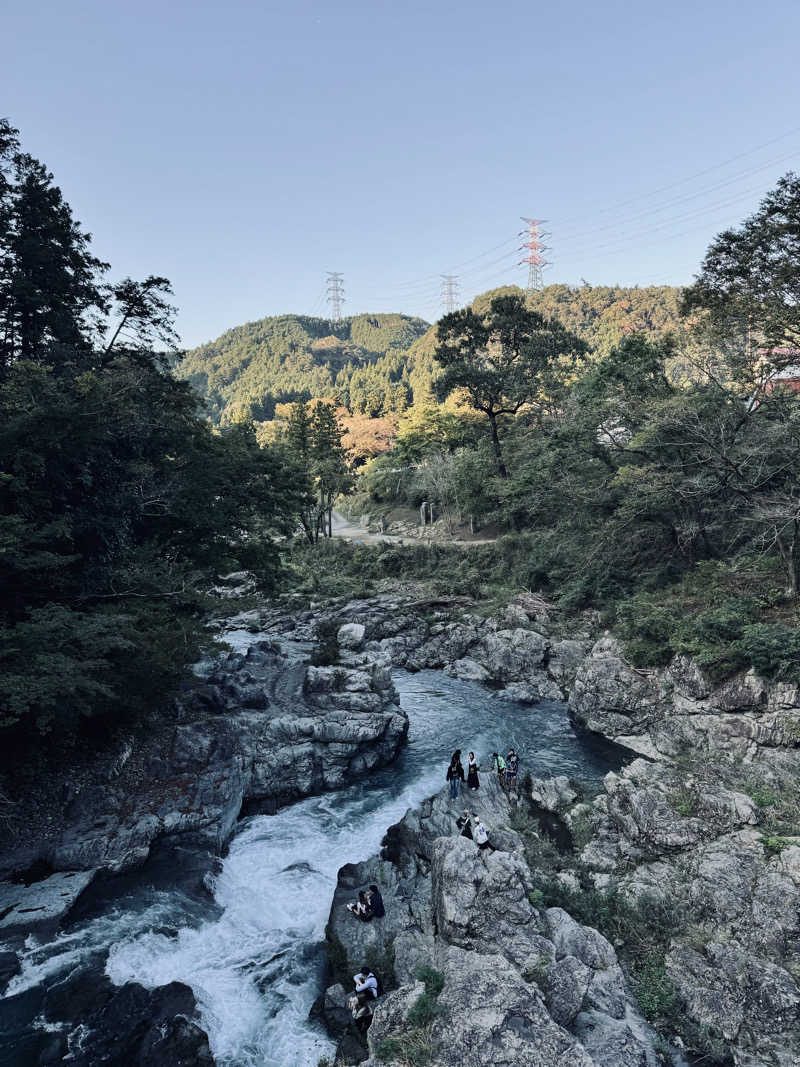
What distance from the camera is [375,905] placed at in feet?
36.9

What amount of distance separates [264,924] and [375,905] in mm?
2847

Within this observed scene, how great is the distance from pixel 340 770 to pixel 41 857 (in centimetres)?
836

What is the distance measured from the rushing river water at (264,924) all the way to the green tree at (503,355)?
86.5ft

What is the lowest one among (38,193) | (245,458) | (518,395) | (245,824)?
(245,824)

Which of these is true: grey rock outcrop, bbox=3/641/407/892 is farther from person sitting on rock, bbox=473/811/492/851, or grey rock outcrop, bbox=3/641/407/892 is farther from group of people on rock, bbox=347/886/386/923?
person sitting on rock, bbox=473/811/492/851

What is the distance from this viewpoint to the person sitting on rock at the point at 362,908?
440 inches

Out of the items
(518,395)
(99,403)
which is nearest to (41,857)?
(99,403)

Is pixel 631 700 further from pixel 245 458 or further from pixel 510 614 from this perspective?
pixel 245 458

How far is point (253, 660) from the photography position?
24.2 meters

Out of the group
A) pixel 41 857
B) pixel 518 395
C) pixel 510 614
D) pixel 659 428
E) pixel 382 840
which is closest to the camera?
pixel 41 857

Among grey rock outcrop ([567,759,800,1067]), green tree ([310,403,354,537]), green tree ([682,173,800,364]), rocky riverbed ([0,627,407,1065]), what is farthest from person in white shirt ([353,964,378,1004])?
green tree ([310,403,354,537])

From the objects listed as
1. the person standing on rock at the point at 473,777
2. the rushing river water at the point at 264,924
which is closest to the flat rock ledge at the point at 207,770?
the rushing river water at the point at 264,924

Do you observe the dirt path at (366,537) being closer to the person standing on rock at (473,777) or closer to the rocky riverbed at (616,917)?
the person standing on rock at (473,777)

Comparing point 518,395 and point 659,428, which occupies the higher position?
point 518,395
